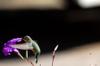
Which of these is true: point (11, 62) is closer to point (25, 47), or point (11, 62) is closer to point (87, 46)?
point (25, 47)

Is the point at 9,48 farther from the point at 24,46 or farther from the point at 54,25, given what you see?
A: the point at 54,25

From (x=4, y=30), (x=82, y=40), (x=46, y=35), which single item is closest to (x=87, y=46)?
(x=82, y=40)

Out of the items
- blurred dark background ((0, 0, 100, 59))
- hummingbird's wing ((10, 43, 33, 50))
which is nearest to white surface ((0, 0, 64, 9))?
blurred dark background ((0, 0, 100, 59))

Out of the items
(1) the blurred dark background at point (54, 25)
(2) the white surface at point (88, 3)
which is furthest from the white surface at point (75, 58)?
(2) the white surface at point (88, 3)

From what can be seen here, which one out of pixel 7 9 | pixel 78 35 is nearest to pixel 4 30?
pixel 7 9

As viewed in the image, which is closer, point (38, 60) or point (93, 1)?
point (38, 60)

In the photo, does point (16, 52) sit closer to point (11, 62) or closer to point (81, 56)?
point (11, 62)

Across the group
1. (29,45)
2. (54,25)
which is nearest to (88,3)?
(54,25)

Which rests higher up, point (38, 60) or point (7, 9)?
point (7, 9)
